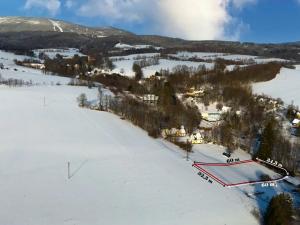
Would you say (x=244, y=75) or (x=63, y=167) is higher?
(x=244, y=75)

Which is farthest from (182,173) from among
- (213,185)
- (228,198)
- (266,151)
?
(266,151)

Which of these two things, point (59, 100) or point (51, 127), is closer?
point (51, 127)

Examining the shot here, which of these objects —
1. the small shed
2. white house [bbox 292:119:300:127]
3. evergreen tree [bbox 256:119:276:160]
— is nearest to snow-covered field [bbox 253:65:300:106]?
white house [bbox 292:119:300:127]

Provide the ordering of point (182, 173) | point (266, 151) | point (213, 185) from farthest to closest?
point (266, 151), point (182, 173), point (213, 185)

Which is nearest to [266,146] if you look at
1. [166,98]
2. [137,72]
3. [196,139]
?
[196,139]

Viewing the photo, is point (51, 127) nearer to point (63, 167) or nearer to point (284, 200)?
point (63, 167)

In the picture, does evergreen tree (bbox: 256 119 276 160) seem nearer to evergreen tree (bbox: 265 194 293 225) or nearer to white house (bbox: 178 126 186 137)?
white house (bbox: 178 126 186 137)

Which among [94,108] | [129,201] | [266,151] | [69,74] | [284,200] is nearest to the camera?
[284,200]
